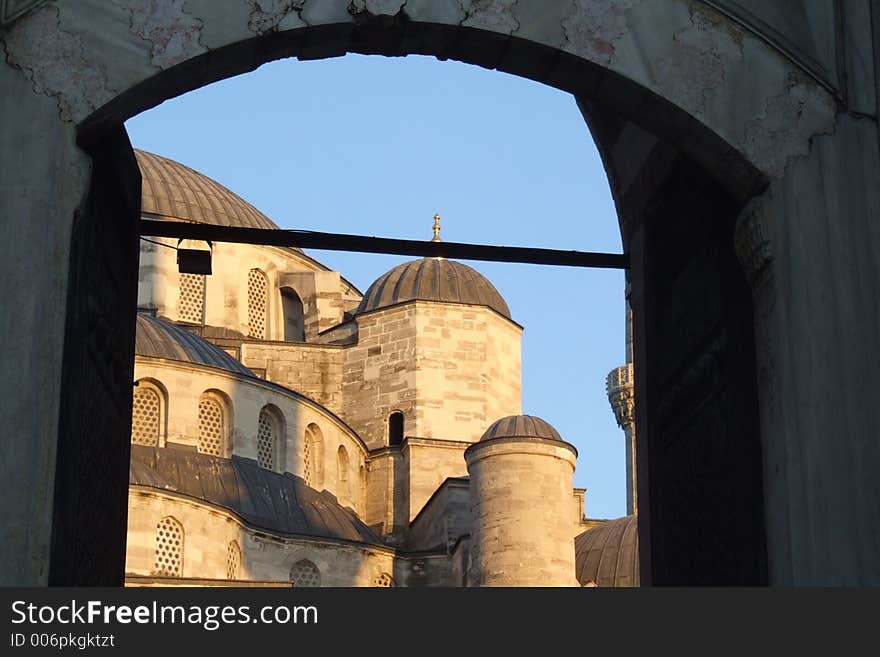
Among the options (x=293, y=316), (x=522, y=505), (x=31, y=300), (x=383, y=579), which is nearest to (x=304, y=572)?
(x=383, y=579)

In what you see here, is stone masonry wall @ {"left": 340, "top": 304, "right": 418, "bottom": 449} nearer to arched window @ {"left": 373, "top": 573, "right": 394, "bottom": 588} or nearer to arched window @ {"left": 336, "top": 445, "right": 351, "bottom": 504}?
arched window @ {"left": 336, "top": 445, "right": 351, "bottom": 504}

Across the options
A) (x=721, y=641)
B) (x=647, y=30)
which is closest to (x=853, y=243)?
(x=647, y=30)

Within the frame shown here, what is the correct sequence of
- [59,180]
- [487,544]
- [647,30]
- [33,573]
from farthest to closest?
[487,544]
[647,30]
[59,180]
[33,573]

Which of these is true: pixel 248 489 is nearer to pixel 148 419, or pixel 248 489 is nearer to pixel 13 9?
pixel 148 419

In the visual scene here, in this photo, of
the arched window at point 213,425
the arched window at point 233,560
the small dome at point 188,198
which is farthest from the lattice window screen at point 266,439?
the small dome at point 188,198

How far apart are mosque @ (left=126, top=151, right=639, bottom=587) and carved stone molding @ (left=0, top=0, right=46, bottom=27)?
3041cm

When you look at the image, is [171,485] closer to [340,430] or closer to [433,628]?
[340,430]

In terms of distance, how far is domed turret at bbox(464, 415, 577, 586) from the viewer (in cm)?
4009

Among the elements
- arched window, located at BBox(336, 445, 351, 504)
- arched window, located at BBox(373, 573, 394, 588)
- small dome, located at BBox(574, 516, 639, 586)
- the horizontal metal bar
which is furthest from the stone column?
arched window, located at BBox(336, 445, 351, 504)

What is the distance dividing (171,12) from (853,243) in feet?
6.21

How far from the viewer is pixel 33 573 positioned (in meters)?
4.55

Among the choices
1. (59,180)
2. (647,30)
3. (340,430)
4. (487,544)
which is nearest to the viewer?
(59,180)

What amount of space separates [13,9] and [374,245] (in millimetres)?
1750

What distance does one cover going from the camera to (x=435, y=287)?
5322cm
